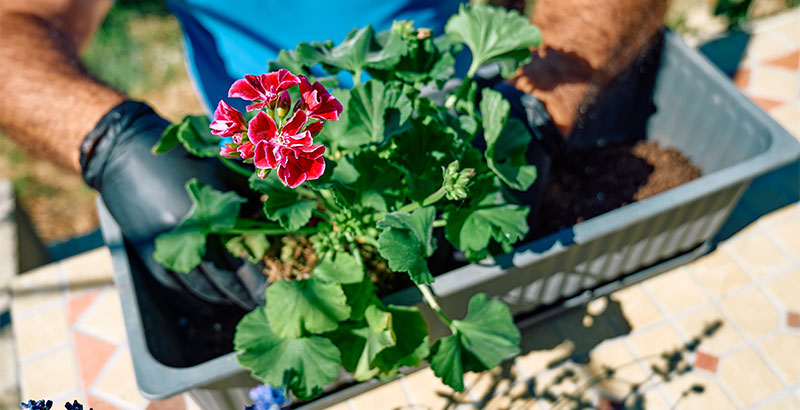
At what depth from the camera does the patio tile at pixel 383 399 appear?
4.02 feet

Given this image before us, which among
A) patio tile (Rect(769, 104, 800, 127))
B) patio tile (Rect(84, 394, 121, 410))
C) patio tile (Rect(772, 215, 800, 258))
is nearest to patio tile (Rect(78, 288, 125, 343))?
patio tile (Rect(84, 394, 121, 410))

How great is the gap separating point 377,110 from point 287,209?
0.66 ft

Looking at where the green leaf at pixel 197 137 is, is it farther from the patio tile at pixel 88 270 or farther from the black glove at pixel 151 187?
the patio tile at pixel 88 270

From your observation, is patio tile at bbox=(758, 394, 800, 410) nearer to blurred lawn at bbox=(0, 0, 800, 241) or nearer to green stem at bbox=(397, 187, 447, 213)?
green stem at bbox=(397, 187, 447, 213)

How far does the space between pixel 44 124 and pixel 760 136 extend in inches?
59.2

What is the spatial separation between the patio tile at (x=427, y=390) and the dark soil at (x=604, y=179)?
392mm

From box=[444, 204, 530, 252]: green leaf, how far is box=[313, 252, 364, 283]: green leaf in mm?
152

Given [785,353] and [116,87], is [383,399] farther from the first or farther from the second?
[116,87]

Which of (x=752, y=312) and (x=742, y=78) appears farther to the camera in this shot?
(x=742, y=78)

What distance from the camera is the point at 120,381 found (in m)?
1.28

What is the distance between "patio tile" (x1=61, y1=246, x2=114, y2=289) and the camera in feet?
4.87

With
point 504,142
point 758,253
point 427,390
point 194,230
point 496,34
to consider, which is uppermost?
point 496,34

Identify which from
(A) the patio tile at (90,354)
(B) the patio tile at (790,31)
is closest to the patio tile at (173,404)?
(A) the patio tile at (90,354)

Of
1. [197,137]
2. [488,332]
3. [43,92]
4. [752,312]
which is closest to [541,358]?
[488,332]
